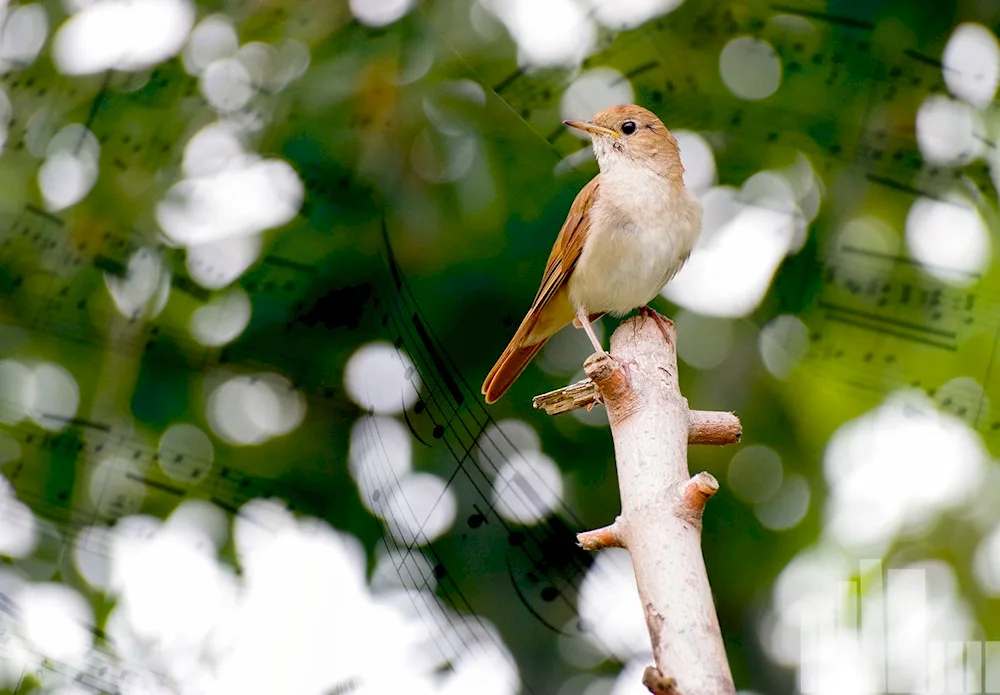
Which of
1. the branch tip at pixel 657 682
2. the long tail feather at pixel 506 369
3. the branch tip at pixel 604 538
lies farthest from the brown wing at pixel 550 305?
the branch tip at pixel 657 682

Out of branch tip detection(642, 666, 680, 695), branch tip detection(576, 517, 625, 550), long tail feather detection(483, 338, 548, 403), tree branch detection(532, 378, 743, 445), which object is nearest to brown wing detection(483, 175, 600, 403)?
long tail feather detection(483, 338, 548, 403)

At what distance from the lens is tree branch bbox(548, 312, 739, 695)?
395mm

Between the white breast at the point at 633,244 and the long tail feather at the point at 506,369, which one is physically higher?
the white breast at the point at 633,244

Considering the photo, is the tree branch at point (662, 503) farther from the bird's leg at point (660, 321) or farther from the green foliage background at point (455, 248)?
the green foliage background at point (455, 248)

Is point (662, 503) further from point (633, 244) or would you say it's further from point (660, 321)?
point (633, 244)

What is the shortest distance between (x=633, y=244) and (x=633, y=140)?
0.11 meters

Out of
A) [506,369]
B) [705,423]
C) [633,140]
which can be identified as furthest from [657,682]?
[633,140]

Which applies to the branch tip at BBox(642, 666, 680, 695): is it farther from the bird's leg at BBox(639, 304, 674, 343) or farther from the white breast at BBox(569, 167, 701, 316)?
the white breast at BBox(569, 167, 701, 316)

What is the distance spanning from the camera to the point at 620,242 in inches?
32.3

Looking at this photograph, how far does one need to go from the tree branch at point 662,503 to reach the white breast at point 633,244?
0.56ft

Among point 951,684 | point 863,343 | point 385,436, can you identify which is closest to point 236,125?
point 385,436

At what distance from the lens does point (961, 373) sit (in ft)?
3.28

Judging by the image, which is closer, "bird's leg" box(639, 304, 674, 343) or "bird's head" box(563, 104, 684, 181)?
"bird's leg" box(639, 304, 674, 343)

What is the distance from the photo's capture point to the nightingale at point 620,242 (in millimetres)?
813
